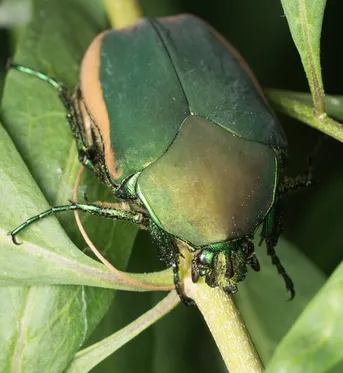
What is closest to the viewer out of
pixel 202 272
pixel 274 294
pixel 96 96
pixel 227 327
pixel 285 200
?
pixel 227 327

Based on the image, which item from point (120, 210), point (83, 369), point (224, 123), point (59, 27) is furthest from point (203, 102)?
point (83, 369)

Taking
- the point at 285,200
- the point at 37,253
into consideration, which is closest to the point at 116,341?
the point at 37,253

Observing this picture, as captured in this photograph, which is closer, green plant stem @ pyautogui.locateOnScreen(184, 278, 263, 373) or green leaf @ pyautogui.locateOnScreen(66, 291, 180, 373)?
green plant stem @ pyautogui.locateOnScreen(184, 278, 263, 373)

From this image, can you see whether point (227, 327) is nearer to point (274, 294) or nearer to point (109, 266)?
point (109, 266)

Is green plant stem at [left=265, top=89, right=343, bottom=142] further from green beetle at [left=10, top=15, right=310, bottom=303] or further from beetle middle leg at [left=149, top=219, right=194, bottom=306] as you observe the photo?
beetle middle leg at [left=149, top=219, right=194, bottom=306]

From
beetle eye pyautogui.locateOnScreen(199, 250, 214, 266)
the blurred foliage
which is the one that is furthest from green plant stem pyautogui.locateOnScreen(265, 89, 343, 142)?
beetle eye pyautogui.locateOnScreen(199, 250, 214, 266)

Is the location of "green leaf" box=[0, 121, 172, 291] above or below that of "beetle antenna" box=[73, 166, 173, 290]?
above

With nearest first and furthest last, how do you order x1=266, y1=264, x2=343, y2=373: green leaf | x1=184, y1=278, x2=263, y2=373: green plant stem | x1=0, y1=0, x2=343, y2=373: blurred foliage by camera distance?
x1=266, y1=264, x2=343, y2=373: green leaf < x1=184, y1=278, x2=263, y2=373: green plant stem < x1=0, y1=0, x2=343, y2=373: blurred foliage

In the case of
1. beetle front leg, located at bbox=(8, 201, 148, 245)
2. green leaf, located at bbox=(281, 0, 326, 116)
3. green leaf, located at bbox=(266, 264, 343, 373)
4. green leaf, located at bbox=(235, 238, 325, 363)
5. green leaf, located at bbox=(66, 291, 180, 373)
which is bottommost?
green leaf, located at bbox=(235, 238, 325, 363)
